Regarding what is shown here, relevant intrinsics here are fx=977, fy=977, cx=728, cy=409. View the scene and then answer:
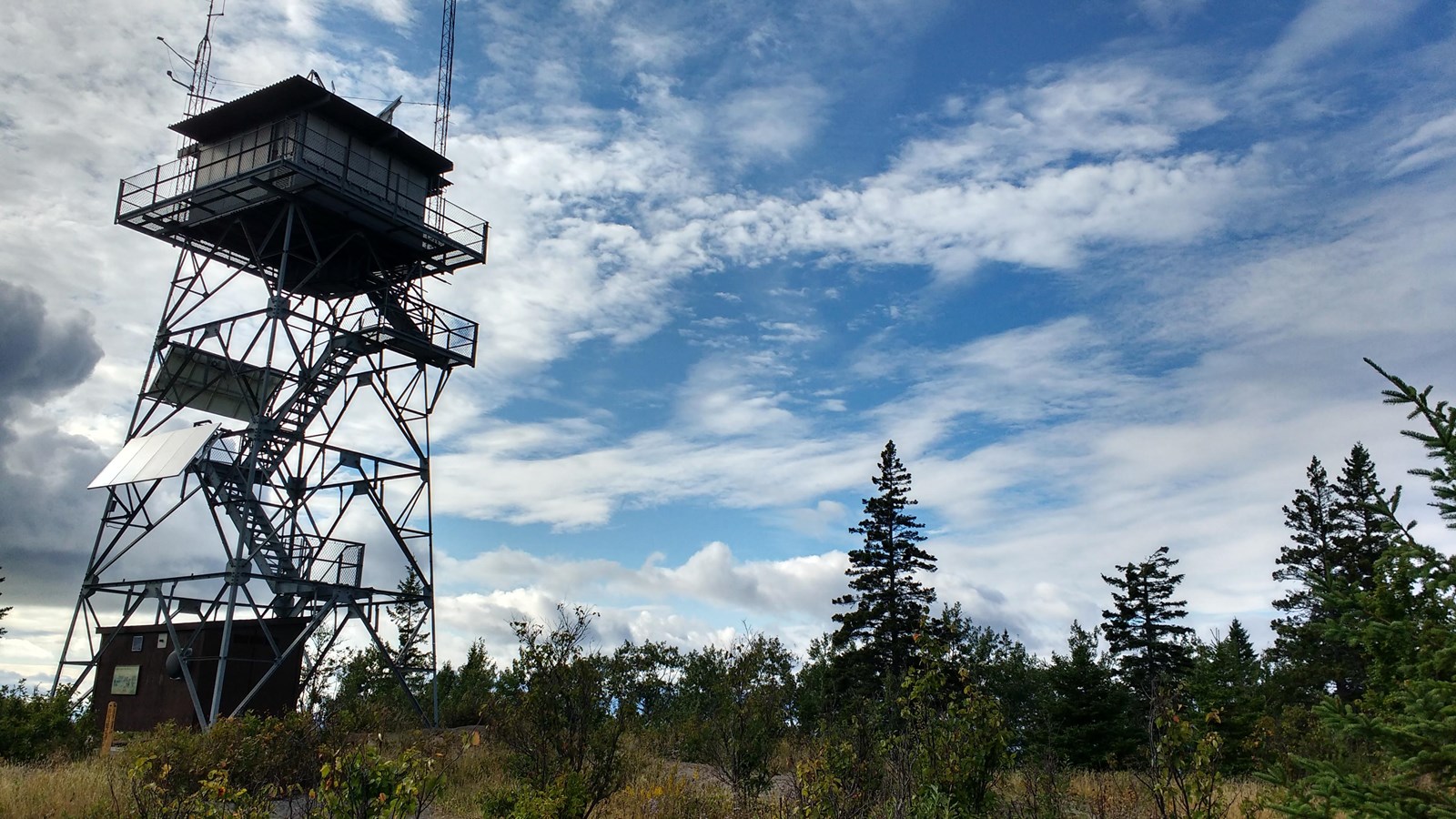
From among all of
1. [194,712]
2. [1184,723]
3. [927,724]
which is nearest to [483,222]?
[194,712]

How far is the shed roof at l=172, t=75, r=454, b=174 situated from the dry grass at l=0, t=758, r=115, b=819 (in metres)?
17.7

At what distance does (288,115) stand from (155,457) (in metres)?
9.93

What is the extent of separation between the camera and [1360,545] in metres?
41.7

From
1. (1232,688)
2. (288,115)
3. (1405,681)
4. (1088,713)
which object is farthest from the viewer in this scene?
(1232,688)

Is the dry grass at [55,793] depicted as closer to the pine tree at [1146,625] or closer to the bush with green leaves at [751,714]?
the bush with green leaves at [751,714]

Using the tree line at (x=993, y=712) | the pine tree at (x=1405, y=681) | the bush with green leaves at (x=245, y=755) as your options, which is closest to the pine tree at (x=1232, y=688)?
the tree line at (x=993, y=712)

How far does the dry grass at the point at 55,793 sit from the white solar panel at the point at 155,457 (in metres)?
8.69

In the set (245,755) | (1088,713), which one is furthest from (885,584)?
(245,755)

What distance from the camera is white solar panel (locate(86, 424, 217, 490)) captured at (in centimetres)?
2462

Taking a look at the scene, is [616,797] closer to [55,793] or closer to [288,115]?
[55,793]

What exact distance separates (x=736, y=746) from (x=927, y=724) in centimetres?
348

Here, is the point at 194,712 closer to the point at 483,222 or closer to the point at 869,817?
the point at 483,222

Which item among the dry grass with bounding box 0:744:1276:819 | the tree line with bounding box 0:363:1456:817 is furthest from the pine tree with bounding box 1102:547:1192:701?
the dry grass with bounding box 0:744:1276:819

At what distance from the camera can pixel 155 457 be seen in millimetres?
25375
